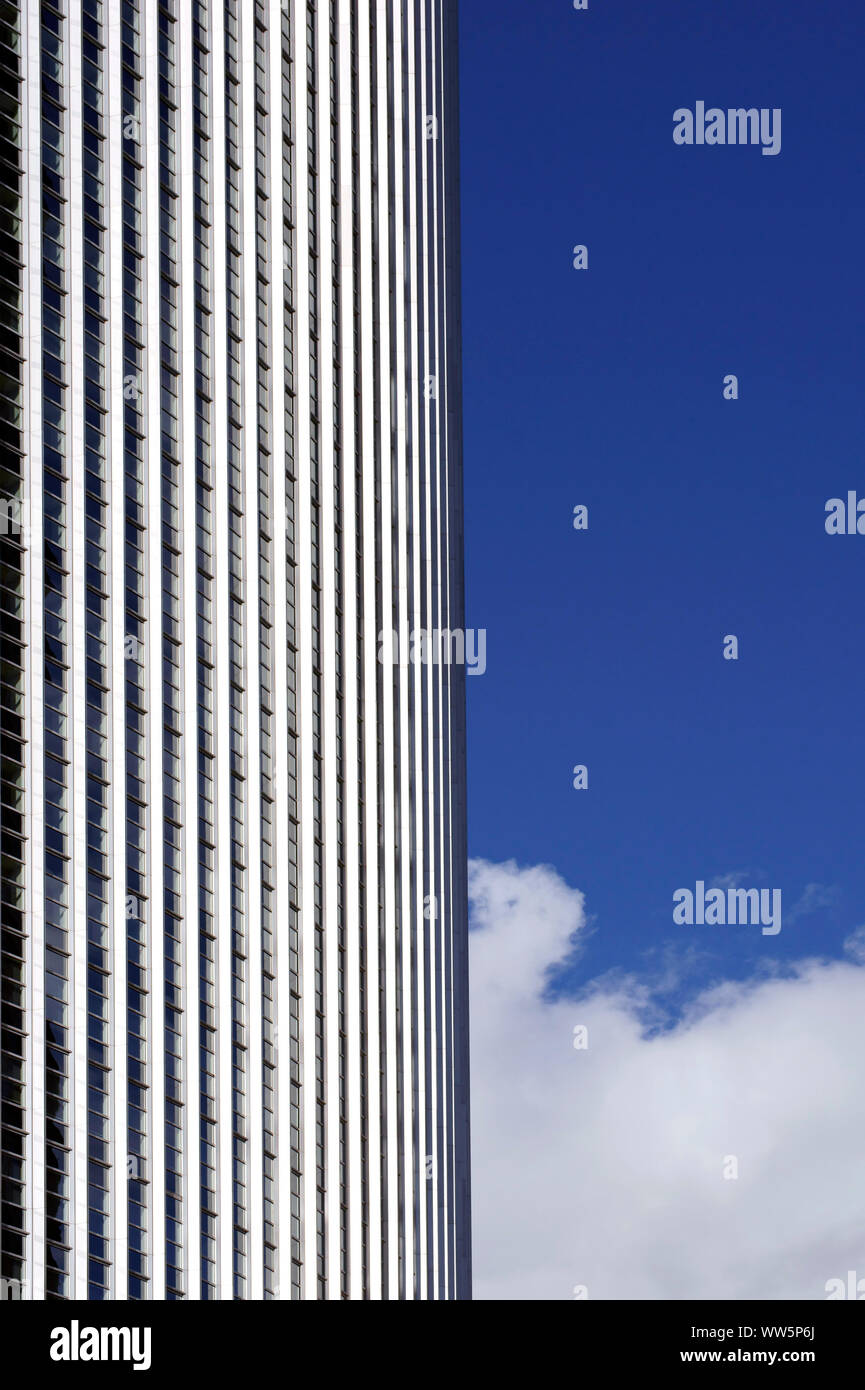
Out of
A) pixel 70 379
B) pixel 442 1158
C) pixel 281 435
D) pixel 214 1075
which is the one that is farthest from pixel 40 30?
pixel 442 1158

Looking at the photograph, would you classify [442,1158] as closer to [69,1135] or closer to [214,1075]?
[214,1075]

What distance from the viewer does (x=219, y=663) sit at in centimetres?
10219

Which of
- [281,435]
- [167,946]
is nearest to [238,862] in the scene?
[167,946]

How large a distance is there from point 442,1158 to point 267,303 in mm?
60568

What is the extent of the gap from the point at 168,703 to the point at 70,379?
17451mm

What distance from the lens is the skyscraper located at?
8781 cm

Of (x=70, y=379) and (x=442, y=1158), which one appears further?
(x=442, y=1158)

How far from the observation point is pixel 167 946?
308 ft

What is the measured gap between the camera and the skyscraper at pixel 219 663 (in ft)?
288
